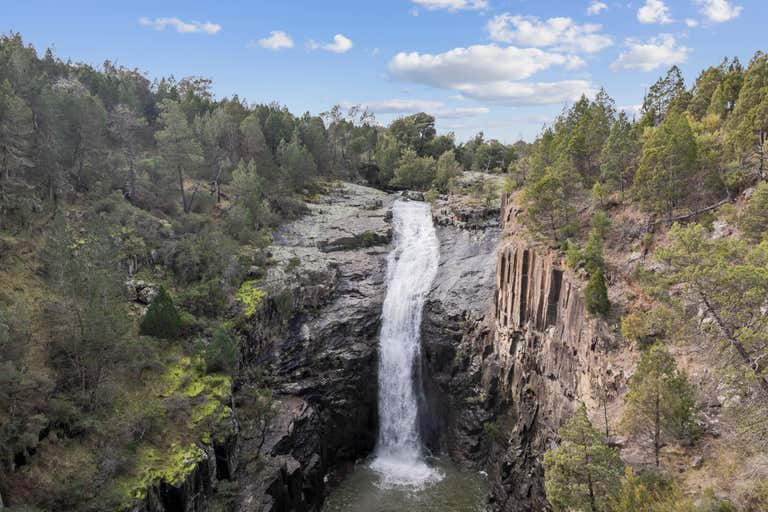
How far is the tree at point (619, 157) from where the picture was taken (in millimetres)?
33281

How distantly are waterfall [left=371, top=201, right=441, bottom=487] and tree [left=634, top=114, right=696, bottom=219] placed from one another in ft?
63.6

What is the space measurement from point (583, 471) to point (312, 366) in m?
22.6

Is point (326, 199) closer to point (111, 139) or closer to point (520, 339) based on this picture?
point (111, 139)

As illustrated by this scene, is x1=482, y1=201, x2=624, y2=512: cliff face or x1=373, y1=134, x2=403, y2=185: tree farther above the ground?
x1=373, y1=134, x2=403, y2=185: tree

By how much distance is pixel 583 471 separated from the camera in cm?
1742

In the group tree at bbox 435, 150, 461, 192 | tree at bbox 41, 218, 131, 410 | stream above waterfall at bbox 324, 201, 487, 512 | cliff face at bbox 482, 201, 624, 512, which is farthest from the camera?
tree at bbox 435, 150, 461, 192

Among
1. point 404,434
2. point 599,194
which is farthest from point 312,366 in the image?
point 599,194

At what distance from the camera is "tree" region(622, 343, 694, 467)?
17.5 meters

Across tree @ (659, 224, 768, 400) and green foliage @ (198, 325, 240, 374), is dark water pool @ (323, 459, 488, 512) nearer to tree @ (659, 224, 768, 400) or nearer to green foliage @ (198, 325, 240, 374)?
green foliage @ (198, 325, 240, 374)

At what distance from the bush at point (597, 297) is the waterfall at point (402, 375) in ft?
54.0

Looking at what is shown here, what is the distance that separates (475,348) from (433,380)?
4476 millimetres

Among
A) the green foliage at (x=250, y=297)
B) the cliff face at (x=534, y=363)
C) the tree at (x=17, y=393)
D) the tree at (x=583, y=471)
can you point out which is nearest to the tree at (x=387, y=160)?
the cliff face at (x=534, y=363)

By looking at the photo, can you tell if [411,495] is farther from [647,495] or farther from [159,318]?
[159,318]

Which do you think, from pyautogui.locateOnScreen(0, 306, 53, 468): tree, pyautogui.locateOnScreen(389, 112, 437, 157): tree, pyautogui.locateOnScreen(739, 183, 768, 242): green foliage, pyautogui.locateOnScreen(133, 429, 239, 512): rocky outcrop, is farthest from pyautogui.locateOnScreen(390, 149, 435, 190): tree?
pyautogui.locateOnScreen(0, 306, 53, 468): tree
